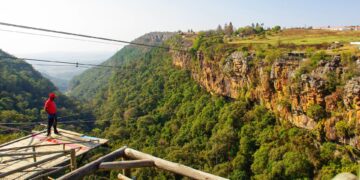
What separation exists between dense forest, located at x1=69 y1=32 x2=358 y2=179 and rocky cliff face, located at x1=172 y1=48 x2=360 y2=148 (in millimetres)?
1358

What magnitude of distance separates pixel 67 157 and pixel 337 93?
32.3m

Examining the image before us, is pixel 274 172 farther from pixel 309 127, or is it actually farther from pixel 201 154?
pixel 201 154

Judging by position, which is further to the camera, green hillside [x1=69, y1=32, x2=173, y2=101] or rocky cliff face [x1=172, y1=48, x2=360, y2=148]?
green hillside [x1=69, y1=32, x2=173, y2=101]

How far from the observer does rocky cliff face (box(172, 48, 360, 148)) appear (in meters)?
33.4

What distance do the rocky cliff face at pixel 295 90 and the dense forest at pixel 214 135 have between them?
Answer: 4.45 ft

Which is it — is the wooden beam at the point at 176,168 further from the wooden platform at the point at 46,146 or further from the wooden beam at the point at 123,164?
Result: the wooden platform at the point at 46,146

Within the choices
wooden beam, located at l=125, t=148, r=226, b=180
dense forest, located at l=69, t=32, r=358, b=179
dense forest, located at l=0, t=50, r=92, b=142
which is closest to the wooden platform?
wooden beam, located at l=125, t=148, r=226, b=180

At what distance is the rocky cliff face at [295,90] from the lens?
3341 centimetres

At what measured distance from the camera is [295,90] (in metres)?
39.3

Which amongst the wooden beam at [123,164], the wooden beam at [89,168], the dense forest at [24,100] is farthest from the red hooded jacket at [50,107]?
the dense forest at [24,100]

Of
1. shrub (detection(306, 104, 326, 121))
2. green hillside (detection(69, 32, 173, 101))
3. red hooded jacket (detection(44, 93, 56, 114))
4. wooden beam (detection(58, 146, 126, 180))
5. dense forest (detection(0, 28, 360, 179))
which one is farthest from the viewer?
green hillside (detection(69, 32, 173, 101))

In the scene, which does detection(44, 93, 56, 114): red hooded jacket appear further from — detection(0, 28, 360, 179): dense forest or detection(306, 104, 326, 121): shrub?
detection(306, 104, 326, 121): shrub

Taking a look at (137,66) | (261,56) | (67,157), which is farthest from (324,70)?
(137,66)

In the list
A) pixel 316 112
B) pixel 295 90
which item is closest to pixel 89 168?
pixel 316 112
